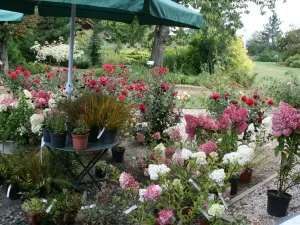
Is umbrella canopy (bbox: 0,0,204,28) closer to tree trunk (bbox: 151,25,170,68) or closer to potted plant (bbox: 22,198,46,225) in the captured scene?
potted plant (bbox: 22,198,46,225)

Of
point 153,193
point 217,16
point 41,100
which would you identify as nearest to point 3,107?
point 41,100

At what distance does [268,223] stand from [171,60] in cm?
1522

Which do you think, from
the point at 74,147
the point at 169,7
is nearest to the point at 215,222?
the point at 74,147

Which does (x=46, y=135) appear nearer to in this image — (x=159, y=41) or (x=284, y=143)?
(x=284, y=143)

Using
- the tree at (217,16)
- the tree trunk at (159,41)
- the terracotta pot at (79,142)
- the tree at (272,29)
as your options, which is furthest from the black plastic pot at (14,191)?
the tree at (272,29)

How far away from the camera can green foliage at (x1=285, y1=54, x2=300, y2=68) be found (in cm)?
2760

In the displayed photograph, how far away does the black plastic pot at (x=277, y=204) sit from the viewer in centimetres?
304

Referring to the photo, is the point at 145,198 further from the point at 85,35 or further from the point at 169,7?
the point at 85,35

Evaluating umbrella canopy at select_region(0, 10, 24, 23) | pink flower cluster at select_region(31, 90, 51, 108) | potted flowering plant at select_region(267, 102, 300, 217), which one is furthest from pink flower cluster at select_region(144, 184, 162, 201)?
umbrella canopy at select_region(0, 10, 24, 23)

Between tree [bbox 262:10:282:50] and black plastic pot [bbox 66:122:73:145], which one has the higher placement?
tree [bbox 262:10:282:50]

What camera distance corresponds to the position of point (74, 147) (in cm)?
294

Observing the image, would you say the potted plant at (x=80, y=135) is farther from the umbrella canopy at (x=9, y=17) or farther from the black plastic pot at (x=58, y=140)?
the umbrella canopy at (x=9, y=17)

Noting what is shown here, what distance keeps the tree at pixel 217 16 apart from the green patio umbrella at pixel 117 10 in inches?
363

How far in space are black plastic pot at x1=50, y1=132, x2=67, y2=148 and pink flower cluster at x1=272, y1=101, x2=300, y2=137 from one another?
176cm
